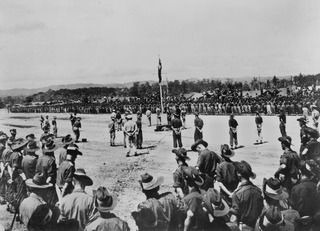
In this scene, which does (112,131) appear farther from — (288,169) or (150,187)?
(150,187)

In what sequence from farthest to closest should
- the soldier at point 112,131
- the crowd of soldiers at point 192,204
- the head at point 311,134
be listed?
the soldier at point 112,131 → the head at point 311,134 → the crowd of soldiers at point 192,204

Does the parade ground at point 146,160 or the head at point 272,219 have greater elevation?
the head at point 272,219

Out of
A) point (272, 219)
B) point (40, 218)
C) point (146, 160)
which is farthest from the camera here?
point (146, 160)

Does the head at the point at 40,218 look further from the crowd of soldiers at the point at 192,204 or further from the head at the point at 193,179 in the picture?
the head at the point at 193,179

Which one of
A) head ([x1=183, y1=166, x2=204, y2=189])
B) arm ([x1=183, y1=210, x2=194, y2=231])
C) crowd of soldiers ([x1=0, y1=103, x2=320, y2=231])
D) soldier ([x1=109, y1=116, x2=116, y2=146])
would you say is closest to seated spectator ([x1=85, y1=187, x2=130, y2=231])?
crowd of soldiers ([x1=0, y1=103, x2=320, y2=231])

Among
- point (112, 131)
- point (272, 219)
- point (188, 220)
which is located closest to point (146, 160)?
point (112, 131)

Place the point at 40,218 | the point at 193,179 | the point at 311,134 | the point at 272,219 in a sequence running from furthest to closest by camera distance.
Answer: the point at 311,134, the point at 193,179, the point at 40,218, the point at 272,219

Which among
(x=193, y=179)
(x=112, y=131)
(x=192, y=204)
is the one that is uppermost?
(x=193, y=179)

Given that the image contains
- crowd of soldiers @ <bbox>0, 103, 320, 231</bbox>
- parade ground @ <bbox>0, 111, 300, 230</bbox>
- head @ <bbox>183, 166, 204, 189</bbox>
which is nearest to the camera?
crowd of soldiers @ <bbox>0, 103, 320, 231</bbox>

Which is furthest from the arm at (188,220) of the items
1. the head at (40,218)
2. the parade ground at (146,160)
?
the parade ground at (146,160)

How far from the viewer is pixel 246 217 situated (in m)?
5.13

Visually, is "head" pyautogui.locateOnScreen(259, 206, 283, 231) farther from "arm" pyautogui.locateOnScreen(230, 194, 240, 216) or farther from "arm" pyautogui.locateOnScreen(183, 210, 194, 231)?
"arm" pyautogui.locateOnScreen(183, 210, 194, 231)

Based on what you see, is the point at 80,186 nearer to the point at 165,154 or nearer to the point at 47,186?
the point at 47,186

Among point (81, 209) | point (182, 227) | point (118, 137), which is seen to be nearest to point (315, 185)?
point (182, 227)
